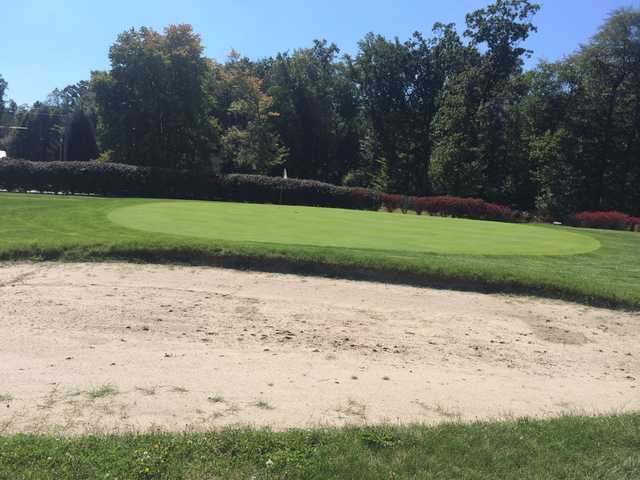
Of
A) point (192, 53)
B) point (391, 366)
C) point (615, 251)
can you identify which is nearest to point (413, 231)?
point (615, 251)

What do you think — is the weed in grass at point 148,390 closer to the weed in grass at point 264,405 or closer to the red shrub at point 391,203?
the weed in grass at point 264,405

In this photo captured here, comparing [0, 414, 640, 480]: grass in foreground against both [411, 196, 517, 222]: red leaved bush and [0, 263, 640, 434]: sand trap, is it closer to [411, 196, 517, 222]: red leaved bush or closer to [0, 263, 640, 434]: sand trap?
[0, 263, 640, 434]: sand trap

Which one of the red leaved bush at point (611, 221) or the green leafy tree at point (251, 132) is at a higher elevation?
the green leafy tree at point (251, 132)

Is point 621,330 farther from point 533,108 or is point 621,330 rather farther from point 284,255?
point 533,108

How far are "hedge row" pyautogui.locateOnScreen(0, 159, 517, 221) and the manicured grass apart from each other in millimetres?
14151

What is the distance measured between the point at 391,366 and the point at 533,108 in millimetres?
39788

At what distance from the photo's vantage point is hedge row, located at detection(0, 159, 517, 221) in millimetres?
27953

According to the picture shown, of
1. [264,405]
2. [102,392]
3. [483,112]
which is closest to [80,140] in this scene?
[483,112]

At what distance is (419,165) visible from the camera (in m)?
49.1

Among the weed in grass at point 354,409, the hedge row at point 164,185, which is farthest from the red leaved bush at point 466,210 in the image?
the weed in grass at point 354,409

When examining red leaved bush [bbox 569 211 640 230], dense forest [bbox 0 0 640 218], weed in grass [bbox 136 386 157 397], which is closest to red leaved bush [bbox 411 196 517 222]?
red leaved bush [bbox 569 211 640 230]

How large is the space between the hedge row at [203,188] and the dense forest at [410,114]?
643 centimetres

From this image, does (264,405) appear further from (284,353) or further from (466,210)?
(466,210)

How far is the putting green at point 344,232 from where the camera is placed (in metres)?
11.1
